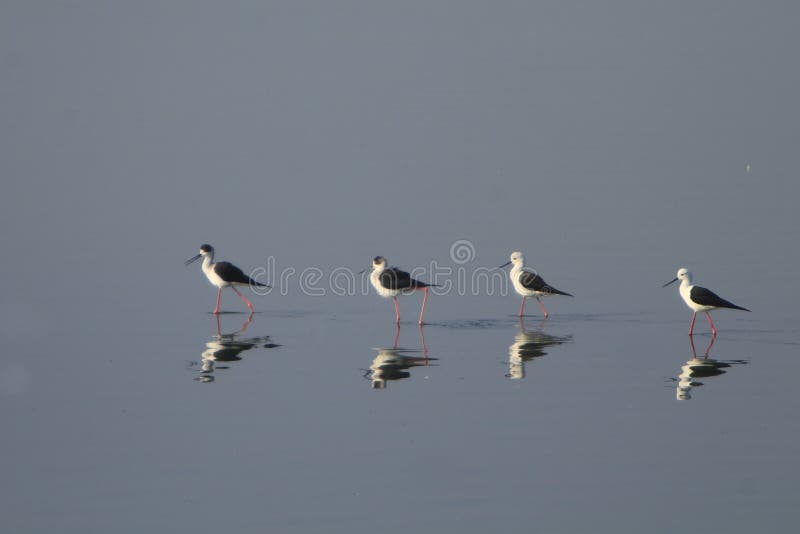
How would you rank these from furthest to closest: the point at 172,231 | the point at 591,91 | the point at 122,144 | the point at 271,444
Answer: the point at 591,91 < the point at 122,144 < the point at 172,231 < the point at 271,444

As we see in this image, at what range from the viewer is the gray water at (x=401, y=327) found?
10469 mm

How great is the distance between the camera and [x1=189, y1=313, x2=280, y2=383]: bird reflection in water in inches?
591

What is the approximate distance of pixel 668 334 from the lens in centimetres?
1764

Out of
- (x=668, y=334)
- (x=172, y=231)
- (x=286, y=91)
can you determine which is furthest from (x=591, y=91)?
(x=668, y=334)

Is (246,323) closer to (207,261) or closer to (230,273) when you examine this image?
(230,273)

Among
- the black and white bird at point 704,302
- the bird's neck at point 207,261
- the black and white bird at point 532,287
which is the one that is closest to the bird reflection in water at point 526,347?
the black and white bird at point 532,287

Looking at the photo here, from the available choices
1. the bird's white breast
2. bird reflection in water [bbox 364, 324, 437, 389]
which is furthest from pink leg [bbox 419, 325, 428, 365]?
the bird's white breast

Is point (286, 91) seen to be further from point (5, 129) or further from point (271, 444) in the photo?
point (271, 444)

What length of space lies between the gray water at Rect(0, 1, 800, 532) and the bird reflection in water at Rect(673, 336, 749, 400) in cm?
5

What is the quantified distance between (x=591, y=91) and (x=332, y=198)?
3253cm

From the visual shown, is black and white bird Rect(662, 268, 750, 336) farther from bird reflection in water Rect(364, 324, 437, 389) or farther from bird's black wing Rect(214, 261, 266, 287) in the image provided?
bird's black wing Rect(214, 261, 266, 287)

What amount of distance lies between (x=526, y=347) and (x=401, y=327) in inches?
93.3

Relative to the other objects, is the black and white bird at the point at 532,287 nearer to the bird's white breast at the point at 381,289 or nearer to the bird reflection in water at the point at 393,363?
the bird's white breast at the point at 381,289

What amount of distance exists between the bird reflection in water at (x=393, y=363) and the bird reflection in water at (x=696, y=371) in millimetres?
3057
